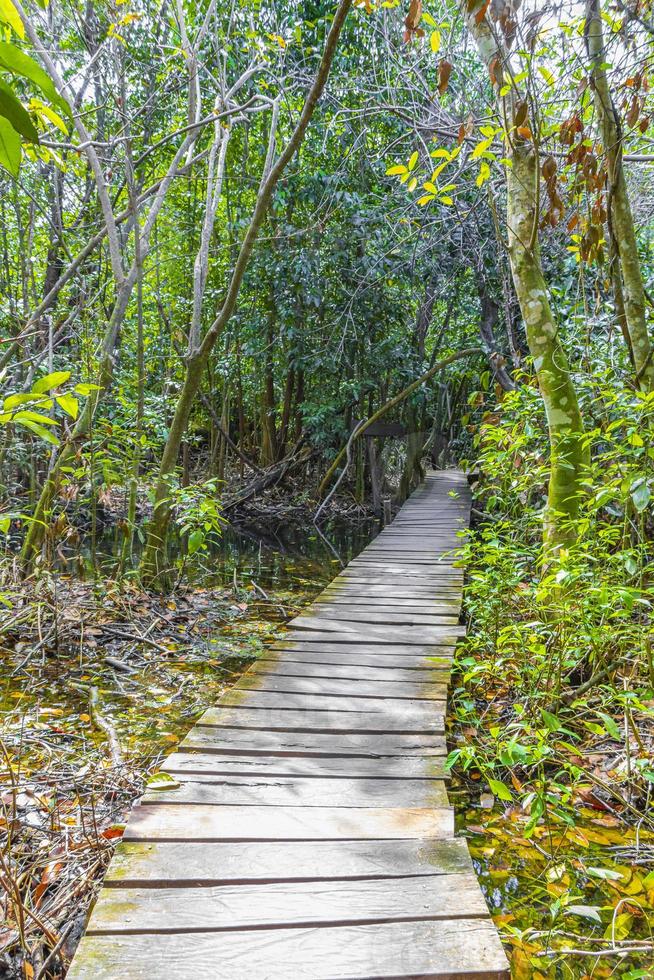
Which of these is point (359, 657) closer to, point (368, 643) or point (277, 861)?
point (368, 643)

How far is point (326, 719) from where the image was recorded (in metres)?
2.59

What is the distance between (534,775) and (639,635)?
744 millimetres

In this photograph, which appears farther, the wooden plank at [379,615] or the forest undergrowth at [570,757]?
the wooden plank at [379,615]

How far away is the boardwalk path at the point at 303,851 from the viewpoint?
136 centimetres

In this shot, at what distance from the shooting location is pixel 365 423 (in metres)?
9.34

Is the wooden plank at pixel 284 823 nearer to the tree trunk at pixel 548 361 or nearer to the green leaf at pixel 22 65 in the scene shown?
the green leaf at pixel 22 65

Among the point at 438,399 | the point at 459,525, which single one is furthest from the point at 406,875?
the point at 438,399

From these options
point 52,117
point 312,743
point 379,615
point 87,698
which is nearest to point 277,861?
point 312,743

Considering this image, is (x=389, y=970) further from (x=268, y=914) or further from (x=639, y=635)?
(x=639, y=635)

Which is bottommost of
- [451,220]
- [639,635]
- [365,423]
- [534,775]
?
[534,775]

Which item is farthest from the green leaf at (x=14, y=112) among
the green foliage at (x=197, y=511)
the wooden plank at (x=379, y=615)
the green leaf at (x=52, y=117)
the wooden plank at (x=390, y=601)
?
the green foliage at (x=197, y=511)

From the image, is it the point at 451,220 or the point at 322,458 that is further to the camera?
the point at 322,458

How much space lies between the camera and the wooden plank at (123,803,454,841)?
179cm

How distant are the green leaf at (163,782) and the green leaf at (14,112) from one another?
1.84m
